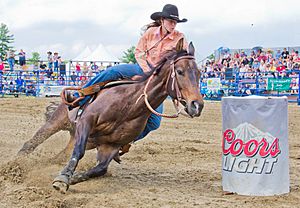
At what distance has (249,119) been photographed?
16.5 feet

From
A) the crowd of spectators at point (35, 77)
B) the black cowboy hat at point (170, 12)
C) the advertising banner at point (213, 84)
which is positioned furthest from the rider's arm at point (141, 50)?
the crowd of spectators at point (35, 77)

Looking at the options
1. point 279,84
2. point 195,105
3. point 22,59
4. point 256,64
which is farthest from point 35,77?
point 195,105

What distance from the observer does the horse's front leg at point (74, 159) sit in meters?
4.92

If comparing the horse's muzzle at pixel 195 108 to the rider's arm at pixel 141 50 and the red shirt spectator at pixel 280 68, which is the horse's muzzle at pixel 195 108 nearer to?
the rider's arm at pixel 141 50

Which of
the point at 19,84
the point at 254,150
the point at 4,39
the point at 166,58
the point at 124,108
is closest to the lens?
the point at 254,150

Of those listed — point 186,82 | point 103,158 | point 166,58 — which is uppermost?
point 166,58

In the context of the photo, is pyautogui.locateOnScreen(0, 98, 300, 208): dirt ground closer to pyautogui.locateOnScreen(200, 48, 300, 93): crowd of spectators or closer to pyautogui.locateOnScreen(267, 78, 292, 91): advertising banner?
pyautogui.locateOnScreen(267, 78, 292, 91): advertising banner

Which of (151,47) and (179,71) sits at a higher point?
(151,47)

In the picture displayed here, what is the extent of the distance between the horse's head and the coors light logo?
0.60 metres

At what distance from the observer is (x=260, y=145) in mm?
5000

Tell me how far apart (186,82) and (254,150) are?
0.98m

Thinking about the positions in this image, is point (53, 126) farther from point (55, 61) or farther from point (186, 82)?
point (55, 61)

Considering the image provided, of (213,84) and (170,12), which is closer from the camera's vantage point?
(170,12)

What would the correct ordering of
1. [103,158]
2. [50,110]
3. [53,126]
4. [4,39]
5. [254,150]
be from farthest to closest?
[4,39], [50,110], [53,126], [103,158], [254,150]
